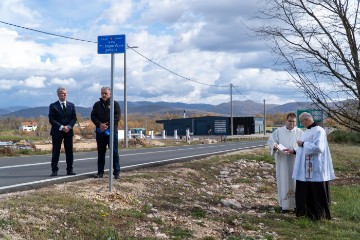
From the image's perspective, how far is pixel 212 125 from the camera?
3329 inches

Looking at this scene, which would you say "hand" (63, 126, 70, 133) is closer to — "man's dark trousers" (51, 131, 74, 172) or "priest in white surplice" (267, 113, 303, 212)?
"man's dark trousers" (51, 131, 74, 172)

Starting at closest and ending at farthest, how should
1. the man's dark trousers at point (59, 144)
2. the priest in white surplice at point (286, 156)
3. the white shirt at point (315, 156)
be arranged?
1. the white shirt at point (315, 156)
2. the priest in white surplice at point (286, 156)
3. the man's dark trousers at point (59, 144)

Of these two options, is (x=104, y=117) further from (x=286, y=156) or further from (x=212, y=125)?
(x=212, y=125)

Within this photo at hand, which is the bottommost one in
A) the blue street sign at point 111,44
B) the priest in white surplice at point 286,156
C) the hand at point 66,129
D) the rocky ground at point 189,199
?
the rocky ground at point 189,199

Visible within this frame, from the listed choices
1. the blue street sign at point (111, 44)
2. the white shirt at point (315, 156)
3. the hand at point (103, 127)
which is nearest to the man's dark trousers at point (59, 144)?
the hand at point (103, 127)

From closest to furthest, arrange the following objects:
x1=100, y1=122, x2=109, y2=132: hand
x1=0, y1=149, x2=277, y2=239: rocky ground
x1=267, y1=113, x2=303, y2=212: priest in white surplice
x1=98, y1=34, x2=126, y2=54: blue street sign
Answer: x1=0, y1=149, x2=277, y2=239: rocky ground → x1=98, y1=34, x2=126, y2=54: blue street sign → x1=267, y1=113, x2=303, y2=212: priest in white surplice → x1=100, y1=122, x2=109, y2=132: hand

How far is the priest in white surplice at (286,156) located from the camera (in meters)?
9.53

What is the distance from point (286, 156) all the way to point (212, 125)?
74881mm

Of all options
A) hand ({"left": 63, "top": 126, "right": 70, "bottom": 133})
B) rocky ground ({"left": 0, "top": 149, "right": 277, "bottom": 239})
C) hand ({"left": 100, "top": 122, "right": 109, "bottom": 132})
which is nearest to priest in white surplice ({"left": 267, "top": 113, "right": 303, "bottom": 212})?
rocky ground ({"left": 0, "top": 149, "right": 277, "bottom": 239})

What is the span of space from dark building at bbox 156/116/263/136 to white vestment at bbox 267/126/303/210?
233 feet

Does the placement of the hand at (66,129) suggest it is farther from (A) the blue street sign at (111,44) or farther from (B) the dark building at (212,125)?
(B) the dark building at (212,125)

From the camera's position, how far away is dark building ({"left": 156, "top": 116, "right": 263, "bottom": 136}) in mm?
83375

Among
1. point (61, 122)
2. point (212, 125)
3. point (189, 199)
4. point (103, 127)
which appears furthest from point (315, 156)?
point (212, 125)

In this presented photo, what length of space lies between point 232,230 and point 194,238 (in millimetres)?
909
